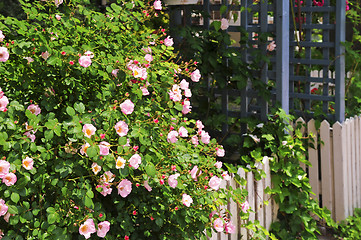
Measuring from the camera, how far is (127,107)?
96.5 inches

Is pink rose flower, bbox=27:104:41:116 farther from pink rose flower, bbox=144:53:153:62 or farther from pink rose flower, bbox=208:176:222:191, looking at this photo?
pink rose flower, bbox=208:176:222:191

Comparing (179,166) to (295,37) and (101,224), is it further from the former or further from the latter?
(295,37)

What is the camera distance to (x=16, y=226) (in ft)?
7.41

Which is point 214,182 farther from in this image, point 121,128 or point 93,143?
point 93,143

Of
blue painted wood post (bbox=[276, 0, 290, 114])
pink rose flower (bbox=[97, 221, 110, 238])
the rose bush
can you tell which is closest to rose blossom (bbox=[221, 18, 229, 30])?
blue painted wood post (bbox=[276, 0, 290, 114])

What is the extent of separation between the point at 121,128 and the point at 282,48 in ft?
6.67

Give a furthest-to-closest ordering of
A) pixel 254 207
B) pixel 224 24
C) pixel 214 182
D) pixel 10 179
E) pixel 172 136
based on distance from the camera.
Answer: pixel 224 24 → pixel 254 207 → pixel 214 182 → pixel 172 136 → pixel 10 179

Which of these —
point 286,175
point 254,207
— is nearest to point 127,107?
point 254,207

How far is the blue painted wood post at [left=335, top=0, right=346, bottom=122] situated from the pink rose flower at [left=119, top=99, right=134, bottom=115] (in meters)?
2.55

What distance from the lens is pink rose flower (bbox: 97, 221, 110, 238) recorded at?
2.33 meters

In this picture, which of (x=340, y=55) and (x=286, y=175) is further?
(x=340, y=55)

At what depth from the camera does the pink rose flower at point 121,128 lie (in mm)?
2374

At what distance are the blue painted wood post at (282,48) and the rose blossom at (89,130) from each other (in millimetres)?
2153

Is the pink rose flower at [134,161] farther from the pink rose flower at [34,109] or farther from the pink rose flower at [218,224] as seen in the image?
the pink rose flower at [218,224]
